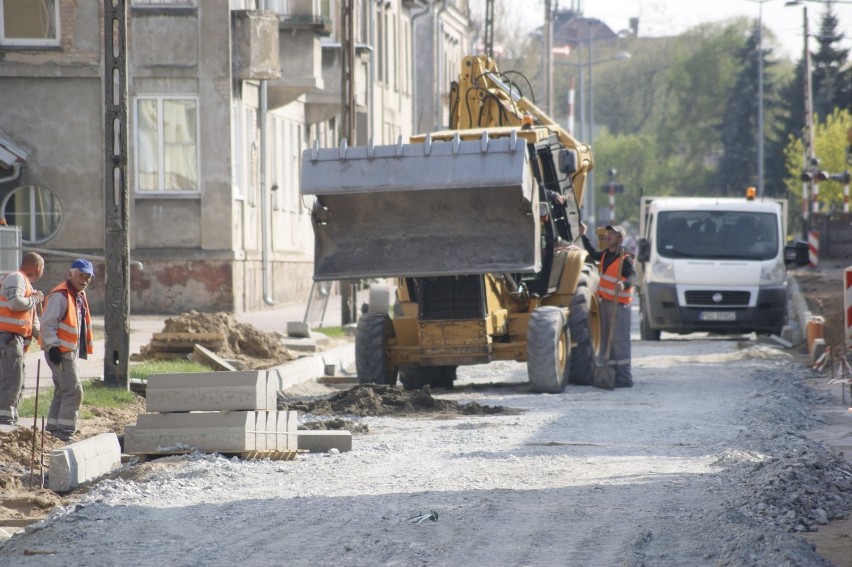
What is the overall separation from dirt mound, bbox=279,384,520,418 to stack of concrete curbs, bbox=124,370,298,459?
131 inches

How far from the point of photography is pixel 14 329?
12789 mm

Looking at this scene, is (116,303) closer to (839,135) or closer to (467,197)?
(467,197)

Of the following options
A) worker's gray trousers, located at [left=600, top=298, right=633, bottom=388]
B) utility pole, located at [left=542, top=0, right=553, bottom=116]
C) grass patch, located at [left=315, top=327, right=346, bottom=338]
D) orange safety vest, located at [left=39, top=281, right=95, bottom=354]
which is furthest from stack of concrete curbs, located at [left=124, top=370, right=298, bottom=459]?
utility pole, located at [left=542, top=0, right=553, bottom=116]

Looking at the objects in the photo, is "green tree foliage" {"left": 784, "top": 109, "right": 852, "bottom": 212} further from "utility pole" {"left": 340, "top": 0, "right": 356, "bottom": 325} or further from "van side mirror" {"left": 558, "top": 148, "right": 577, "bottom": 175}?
"van side mirror" {"left": 558, "top": 148, "right": 577, "bottom": 175}

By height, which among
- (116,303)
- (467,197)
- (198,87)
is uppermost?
(198,87)

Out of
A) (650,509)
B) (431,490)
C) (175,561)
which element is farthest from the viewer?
(431,490)

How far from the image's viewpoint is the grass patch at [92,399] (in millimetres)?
13526

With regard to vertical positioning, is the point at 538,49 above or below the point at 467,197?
above

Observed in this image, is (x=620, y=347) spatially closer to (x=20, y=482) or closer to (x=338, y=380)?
(x=338, y=380)

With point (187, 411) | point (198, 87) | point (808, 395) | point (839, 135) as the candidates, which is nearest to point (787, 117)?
point (839, 135)

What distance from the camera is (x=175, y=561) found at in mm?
7348

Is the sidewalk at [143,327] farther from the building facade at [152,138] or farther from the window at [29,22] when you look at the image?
the window at [29,22]

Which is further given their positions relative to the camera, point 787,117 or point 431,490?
point 787,117

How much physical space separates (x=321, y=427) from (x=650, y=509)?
5178 mm
